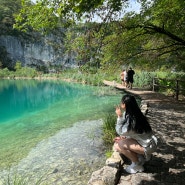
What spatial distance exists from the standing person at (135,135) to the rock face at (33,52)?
63.2 metres

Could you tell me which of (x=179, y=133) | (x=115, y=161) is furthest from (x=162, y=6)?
(x=115, y=161)

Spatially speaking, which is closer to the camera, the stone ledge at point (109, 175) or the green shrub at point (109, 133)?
the stone ledge at point (109, 175)

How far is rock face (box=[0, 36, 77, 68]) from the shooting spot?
67625 millimetres

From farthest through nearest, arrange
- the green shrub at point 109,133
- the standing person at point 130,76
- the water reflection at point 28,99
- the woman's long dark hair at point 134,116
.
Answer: the standing person at point 130,76 → the water reflection at point 28,99 → the green shrub at point 109,133 → the woman's long dark hair at point 134,116

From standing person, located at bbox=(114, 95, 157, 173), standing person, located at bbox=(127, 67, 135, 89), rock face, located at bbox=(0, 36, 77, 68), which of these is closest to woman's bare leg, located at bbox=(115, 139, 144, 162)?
standing person, located at bbox=(114, 95, 157, 173)

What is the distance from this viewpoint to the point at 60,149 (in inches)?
299

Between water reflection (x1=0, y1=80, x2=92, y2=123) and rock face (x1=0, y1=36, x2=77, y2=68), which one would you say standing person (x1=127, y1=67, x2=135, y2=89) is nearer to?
water reflection (x1=0, y1=80, x2=92, y2=123)

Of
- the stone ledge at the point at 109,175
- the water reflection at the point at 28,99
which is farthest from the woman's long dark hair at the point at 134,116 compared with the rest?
the water reflection at the point at 28,99

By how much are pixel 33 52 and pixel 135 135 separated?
70348 millimetres

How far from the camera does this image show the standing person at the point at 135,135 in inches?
161

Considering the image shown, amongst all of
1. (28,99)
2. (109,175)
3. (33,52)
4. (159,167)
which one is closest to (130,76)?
(28,99)

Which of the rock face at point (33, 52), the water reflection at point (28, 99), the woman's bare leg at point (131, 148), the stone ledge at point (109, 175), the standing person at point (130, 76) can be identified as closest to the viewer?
the stone ledge at point (109, 175)

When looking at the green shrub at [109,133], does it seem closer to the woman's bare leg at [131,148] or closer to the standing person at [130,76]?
the woman's bare leg at [131,148]

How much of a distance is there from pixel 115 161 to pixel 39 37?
244ft
